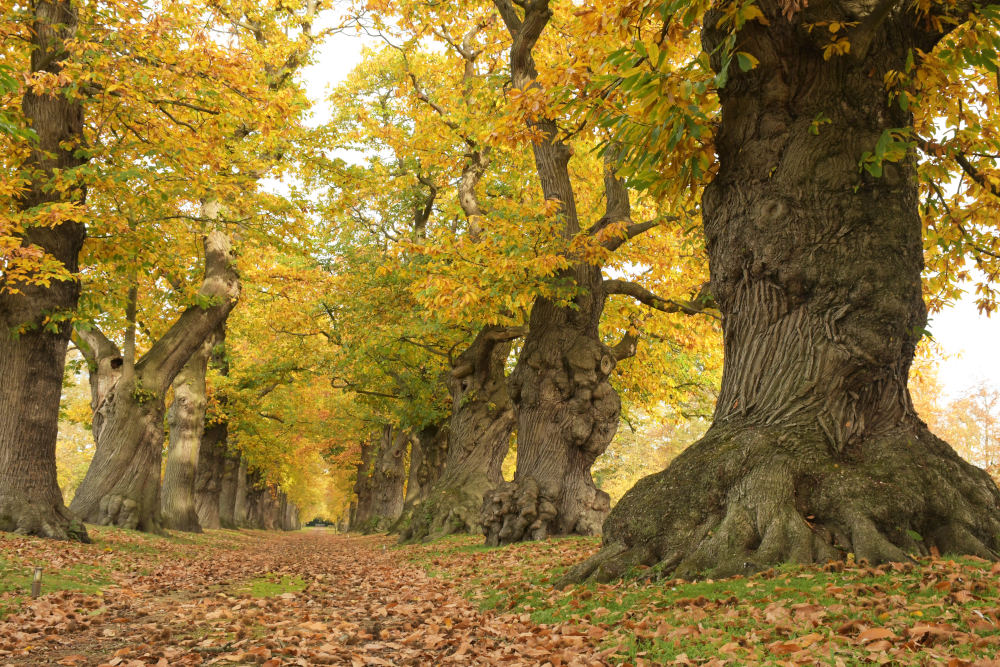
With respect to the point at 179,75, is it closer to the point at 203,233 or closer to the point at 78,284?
the point at 78,284

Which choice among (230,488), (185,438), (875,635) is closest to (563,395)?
(875,635)

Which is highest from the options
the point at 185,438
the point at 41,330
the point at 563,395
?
the point at 41,330

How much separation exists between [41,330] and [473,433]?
31.3 ft

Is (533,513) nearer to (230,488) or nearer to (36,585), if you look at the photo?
(36,585)

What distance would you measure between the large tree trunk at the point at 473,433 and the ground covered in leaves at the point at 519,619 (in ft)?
26.1

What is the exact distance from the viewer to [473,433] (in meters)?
16.8

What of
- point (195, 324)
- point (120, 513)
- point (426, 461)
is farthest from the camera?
point (426, 461)

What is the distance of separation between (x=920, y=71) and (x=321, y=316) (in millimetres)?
19591

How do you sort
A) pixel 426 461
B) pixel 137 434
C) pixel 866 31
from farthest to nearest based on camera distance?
pixel 426 461, pixel 137 434, pixel 866 31

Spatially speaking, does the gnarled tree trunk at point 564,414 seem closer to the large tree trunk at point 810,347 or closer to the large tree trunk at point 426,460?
the large tree trunk at point 810,347

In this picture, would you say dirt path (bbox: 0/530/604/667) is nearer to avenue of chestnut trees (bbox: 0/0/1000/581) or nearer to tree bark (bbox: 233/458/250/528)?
avenue of chestnut trees (bbox: 0/0/1000/581)

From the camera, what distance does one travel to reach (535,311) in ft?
42.4

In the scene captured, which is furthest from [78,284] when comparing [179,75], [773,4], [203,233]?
[773,4]

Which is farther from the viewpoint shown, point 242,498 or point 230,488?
point 242,498
